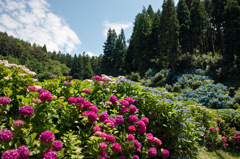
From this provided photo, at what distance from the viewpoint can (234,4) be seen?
15250 millimetres

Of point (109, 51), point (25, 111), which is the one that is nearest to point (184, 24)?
point (109, 51)

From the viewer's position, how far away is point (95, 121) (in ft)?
6.47

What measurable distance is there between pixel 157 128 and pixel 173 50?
16.5 metres

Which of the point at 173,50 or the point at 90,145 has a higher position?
the point at 173,50

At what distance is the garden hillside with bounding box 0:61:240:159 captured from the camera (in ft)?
5.07

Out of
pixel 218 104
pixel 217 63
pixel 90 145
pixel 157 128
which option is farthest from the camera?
pixel 217 63

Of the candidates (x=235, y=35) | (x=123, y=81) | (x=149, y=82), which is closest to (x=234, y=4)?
(x=235, y=35)

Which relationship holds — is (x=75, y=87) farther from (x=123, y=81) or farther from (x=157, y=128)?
(x=157, y=128)

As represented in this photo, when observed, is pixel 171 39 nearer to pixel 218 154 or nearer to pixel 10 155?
pixel 218 154

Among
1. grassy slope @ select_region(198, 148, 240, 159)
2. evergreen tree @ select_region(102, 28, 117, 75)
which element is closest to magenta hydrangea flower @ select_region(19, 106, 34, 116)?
grassy slope @ select_region(198, 148, 240, 159)

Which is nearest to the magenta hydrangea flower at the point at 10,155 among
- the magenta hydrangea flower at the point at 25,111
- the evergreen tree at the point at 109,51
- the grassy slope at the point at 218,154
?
the magenta hydrangea flower at the point at 25,111

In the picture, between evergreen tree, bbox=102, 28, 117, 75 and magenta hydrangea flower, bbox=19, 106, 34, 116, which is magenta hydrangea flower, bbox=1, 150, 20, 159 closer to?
magenta hydrangea flower, bbox=19, 106, 34, 116

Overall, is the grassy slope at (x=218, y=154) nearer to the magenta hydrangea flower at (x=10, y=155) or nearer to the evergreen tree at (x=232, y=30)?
the magenta hydrangea flower at (x=10, y=155)

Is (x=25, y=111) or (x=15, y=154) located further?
(x=25, y=111)
